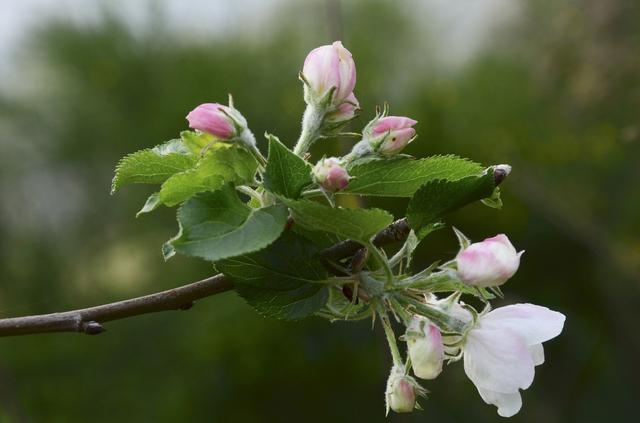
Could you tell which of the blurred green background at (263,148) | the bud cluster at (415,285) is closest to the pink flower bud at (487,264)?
the bud cluster at (415,285)

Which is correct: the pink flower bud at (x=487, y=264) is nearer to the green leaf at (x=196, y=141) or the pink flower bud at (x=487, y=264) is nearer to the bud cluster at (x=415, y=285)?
the bud cluster at (x=415, y=285)

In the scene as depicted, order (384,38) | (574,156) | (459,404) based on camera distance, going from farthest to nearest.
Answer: (384,38) → (574,156) → (459,404)

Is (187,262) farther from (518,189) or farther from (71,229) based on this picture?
(518,189)

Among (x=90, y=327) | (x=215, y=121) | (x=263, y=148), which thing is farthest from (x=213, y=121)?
(x=263, y=148)

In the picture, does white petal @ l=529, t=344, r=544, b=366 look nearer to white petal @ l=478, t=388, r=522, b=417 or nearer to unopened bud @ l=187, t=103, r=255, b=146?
white petal @ l=478, t=388, r=522, b=417

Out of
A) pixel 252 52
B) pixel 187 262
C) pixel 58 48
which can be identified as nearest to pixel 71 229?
pixel 187 262

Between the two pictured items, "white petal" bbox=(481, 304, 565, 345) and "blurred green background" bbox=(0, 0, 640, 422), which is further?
"blurred green background" bbox=(0, 0, 640, 422)

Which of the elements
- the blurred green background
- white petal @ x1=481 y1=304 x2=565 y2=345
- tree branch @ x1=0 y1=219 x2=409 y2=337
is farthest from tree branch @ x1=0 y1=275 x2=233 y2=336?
the blurred green background
